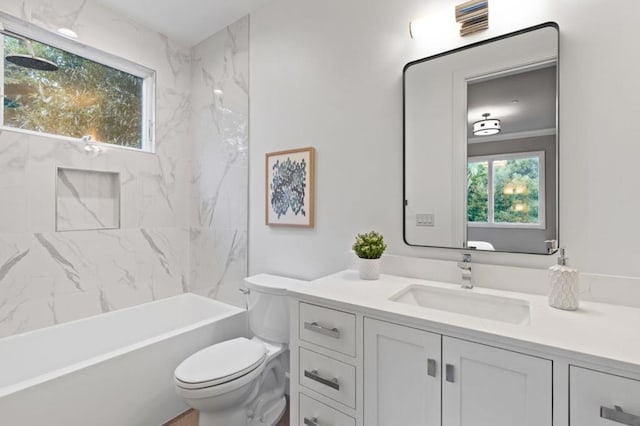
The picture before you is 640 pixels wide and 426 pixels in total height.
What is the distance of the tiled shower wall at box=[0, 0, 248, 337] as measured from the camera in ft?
6.17

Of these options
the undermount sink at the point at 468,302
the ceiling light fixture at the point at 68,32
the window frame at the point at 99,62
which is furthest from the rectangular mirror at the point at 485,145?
the ceiling light fixture at the point at 68,32

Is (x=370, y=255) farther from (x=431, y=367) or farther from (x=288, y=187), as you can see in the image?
(x=288, y=187)

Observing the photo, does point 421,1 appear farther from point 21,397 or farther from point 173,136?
point 21,397

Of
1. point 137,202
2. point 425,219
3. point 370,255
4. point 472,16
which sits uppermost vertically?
point 472,16

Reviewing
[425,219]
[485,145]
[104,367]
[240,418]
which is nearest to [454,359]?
[425,219]

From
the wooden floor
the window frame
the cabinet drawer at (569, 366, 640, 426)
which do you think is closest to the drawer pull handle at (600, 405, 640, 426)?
the cabinet drawer at (569, 366, 640, 426)

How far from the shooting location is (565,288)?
1068mm

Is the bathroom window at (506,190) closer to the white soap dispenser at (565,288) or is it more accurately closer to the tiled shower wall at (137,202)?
the white soap dispenser at (565,288)

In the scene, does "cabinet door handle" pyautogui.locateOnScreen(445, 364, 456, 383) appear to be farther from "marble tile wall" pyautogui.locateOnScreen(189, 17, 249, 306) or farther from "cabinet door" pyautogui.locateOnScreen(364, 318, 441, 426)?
"marble tile wall" pyautogui.locateOnScreen(189, 17, 249, 306)

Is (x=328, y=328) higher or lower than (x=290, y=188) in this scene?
lower

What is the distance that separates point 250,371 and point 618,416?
1.37 meters

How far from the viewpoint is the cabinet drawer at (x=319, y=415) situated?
1.19m

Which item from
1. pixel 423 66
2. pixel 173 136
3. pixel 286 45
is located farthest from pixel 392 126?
pixel 173 136

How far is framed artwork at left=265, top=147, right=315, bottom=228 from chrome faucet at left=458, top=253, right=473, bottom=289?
0.91 m
